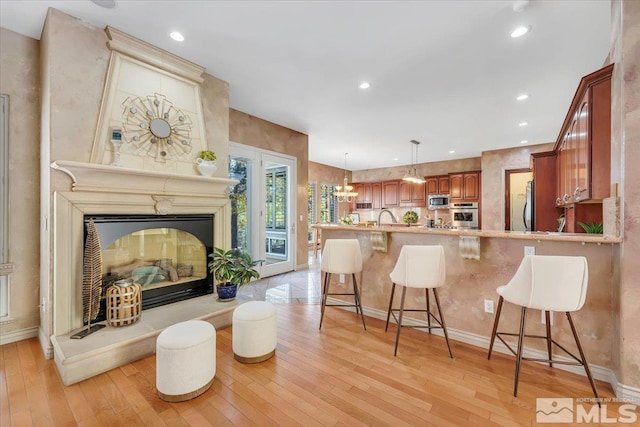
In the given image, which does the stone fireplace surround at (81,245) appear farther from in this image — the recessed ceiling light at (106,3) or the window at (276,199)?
the window at (276,199)

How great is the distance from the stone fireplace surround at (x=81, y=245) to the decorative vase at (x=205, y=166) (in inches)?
11.6

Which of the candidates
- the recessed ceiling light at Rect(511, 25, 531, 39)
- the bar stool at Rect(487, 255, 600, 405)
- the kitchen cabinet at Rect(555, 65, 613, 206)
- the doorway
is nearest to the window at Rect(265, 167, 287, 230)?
the recessed ceiling light at Rect(511, 25, 531, 39)

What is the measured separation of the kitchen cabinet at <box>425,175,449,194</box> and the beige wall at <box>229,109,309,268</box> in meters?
4.34

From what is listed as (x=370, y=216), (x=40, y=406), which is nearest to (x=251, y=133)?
(x=40, y=406)

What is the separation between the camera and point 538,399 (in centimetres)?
183

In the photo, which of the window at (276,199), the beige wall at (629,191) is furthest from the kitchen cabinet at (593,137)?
the window at (276,199)

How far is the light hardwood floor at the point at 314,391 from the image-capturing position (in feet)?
5.43

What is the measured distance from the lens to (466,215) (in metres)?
7.42

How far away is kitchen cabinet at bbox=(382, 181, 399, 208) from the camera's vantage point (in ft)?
29.5

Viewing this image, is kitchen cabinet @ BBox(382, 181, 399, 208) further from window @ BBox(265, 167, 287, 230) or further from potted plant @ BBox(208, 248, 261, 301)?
potted plant @ BBox(208, 248, 261, 301)

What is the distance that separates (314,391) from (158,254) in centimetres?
225

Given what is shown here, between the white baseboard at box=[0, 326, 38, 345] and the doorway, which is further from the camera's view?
the doorway

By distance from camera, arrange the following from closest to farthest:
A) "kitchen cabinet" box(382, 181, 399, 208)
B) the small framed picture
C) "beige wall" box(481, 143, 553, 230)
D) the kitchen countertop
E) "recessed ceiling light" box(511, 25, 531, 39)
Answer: the kitchen countertop
"recessed ceiling light" box(511, 25, 531, 39)
the small framed picture
"beige wall" box(481, 143, 553, 230)
"kitchen cabinet" box(382, 181, 399, 208)

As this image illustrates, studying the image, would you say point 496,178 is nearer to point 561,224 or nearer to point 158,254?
point 561,224
